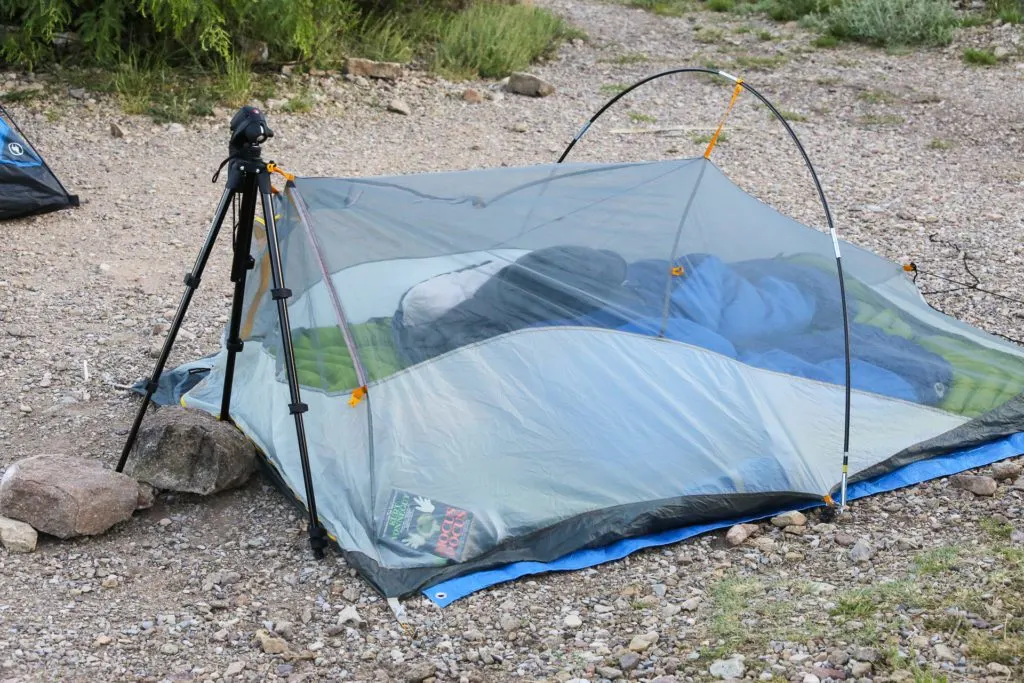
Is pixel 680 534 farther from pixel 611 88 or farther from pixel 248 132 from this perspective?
pixel 611 88

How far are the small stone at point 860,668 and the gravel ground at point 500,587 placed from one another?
0.03ft

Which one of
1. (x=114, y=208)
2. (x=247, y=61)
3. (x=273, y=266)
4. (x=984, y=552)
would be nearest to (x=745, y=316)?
(x=984, y=552)

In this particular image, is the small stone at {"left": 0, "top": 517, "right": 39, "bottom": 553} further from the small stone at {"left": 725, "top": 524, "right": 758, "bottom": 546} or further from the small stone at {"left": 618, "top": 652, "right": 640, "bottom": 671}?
the small stone at {"left": 725, "top": 524, "right": 758, "bottom": 546}

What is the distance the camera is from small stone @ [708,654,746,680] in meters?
2.83

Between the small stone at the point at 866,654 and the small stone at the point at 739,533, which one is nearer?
the small stone at the point at 866,654

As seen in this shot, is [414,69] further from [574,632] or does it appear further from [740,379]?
[574,632]

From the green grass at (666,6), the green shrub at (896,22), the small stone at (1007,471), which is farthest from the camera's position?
the green grass at (666,6)

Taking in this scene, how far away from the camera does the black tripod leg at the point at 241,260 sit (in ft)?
11.5

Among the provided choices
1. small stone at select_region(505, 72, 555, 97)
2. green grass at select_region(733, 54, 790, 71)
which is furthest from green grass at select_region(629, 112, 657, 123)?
green grass at select_region(733, 54, 790, 71)

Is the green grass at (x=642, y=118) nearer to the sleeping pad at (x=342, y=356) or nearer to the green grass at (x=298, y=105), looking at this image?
the green grass at (x=298, y=105)

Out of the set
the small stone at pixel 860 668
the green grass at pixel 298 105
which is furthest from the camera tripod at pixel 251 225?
the green grass at pixel 298 105

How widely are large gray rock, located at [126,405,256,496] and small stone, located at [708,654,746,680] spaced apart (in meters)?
1.87

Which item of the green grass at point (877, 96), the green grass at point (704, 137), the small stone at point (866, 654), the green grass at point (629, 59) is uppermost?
the green grass at point (877, 96)

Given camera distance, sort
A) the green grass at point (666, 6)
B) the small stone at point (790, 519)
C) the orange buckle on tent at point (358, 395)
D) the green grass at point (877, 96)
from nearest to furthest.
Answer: the orange buckle on tent at point (358, 395) < the small stone at point (790, 519) < the green grass at point (877, 96) < the green grass at point (666, 6)
